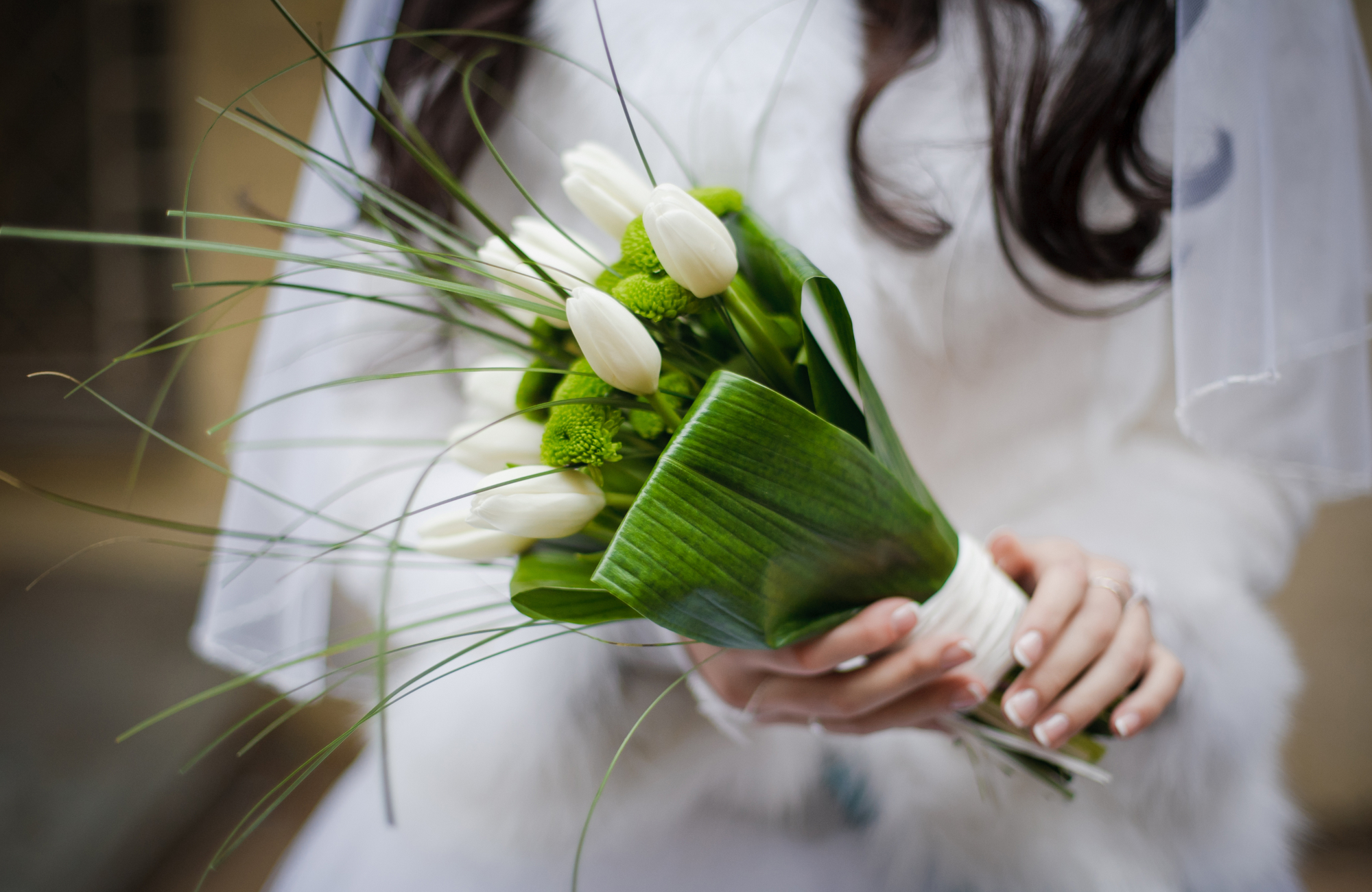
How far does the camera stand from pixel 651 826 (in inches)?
19.5

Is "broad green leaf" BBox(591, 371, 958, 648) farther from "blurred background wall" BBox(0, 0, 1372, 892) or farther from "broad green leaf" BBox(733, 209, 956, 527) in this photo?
"blurred background wall" BBox(0, 0, 1372, 892)

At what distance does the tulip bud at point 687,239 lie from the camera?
0.23m

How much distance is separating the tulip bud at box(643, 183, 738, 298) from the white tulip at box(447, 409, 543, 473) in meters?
0.09

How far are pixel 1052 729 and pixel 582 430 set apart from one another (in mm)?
286

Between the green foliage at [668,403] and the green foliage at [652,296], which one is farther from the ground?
the green foliage at [652,296]

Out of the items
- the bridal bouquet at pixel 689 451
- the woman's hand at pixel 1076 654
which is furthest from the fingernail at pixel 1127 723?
the bridal bouquet at pixel 689 451

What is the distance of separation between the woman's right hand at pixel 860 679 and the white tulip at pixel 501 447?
0.11m

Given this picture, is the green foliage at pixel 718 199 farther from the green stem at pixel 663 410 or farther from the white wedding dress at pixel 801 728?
the white wedding dress at pixel 801 728

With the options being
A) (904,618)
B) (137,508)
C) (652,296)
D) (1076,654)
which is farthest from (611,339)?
(137,508)

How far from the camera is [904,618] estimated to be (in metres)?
0.31

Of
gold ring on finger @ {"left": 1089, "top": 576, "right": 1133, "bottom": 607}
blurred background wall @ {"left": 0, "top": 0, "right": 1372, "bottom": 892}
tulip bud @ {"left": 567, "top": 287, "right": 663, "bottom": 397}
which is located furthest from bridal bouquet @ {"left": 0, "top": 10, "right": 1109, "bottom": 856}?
blurred background wall @ {"left": 0, "top": 0, "right": 1372, "bottom": 892}

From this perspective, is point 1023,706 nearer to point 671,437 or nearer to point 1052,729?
point 1052,729

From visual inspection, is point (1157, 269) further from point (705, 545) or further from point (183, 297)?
point (183, 297)

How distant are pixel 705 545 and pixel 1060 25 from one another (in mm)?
421
